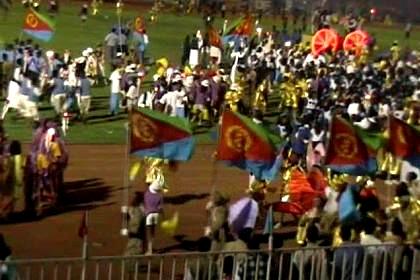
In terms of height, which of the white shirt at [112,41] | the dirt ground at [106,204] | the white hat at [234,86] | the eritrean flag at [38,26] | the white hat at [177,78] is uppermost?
the eritrean flag at [38,26]

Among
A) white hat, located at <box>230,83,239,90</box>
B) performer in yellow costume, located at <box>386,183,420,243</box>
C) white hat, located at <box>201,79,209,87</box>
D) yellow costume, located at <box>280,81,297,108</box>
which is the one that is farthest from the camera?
yellow costume, located at <box>280,81,297,108</box>

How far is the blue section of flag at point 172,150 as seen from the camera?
16.1 meters

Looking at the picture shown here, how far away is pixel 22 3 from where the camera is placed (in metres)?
58.7

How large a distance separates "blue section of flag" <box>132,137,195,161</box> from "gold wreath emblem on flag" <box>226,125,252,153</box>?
1018mm

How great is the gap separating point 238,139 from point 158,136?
1383 millimetres

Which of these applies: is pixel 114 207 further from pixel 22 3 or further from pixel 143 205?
pixel 22 3

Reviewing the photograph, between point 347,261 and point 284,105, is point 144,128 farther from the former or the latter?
point 284,105

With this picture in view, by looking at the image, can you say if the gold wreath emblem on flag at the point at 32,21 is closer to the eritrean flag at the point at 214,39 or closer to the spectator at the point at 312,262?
the eritrean flag at the point at 214,39

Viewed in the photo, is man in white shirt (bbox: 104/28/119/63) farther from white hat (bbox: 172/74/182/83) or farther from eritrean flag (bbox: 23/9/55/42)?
eritrean flag (bbox: 23/9/55/42)

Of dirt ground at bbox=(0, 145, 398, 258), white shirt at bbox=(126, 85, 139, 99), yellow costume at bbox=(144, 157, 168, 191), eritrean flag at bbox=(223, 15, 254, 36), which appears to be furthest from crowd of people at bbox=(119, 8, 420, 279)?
yellow costume at bbox=(144, 157, 168, 191)

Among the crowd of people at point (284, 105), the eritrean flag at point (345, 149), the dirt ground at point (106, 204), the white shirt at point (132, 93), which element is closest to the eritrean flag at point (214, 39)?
the crowd of people at point (284, 105)

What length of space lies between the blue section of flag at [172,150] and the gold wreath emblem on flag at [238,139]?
102 centimetres

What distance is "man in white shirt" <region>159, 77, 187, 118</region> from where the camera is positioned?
2579 cm

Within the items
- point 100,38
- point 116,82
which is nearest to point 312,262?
point 116,82
